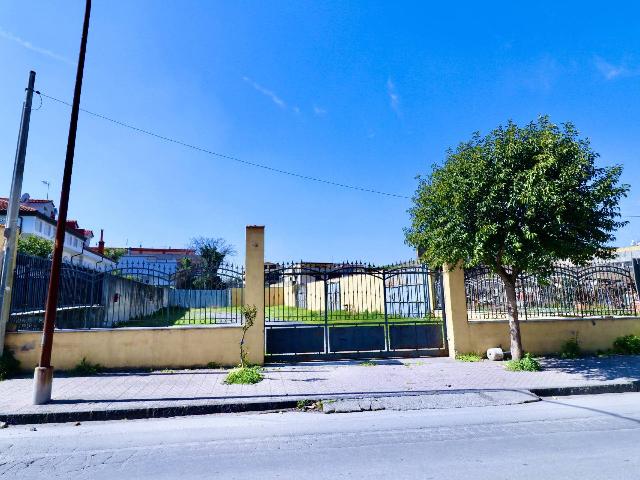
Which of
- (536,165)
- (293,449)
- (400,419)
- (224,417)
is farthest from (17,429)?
(536,165)

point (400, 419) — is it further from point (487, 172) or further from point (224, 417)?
point (487, 172)

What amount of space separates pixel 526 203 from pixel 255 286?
6.34m

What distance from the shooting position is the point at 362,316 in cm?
1141

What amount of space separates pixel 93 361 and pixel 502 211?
382 inches

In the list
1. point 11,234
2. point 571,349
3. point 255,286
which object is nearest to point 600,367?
point 571,349

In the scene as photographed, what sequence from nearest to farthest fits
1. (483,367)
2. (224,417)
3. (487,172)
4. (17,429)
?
(17,429) < (224,417) < (487,172) < (483,367)

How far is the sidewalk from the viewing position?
6.47 m

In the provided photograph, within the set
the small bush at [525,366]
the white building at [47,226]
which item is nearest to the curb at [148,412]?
the small bush at [525,366]

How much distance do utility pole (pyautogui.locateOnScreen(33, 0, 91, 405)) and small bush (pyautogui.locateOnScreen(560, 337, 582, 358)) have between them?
1176 cm

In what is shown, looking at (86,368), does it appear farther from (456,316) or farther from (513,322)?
(513,322)

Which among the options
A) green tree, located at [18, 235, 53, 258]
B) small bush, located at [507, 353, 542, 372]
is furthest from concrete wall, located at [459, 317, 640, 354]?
green tree, located at [18, 235, 53, 258]

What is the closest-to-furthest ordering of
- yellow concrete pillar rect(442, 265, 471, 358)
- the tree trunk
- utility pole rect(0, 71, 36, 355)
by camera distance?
utility pole rect(0, 71, 36, 355) < the tree trunk < yellow concrete pillar rect(442, 265, 471, 358)

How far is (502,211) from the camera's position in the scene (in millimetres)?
8969

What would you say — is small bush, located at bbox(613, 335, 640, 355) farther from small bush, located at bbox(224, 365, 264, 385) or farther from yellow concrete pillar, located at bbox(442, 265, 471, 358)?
small bush, located at bbox(224, 365, 264, 385)
